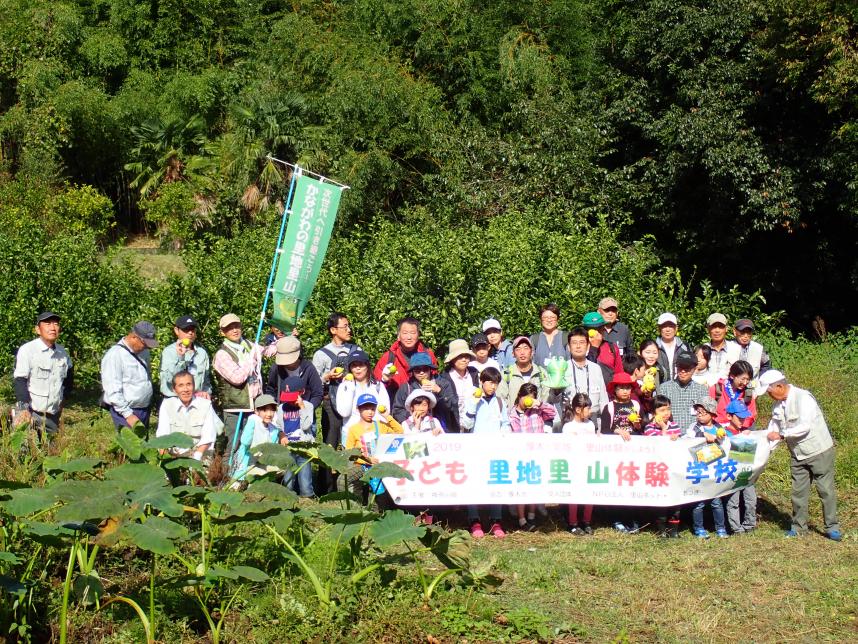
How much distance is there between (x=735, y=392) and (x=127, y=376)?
538cm

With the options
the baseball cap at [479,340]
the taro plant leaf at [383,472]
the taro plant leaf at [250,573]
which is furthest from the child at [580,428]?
the taro plant leaf at [250,573]

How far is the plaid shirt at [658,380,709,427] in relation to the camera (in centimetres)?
891

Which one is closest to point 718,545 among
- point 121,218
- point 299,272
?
point 299,272

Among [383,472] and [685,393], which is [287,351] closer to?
[383,472]

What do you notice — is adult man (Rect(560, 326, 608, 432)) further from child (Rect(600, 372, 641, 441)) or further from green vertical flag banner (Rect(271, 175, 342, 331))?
green vertical flag banner (Rect(271, 175, 342, 331))

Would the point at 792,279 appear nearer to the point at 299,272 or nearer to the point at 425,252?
the point at 425,252

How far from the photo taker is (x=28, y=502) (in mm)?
5723

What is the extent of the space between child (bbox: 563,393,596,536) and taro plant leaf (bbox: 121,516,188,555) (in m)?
3.91

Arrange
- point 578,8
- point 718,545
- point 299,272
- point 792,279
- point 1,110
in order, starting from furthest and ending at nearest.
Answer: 1. point 1,110
2. point 578,8
3. point 792,279
4. point 299,272
5. point 718,545

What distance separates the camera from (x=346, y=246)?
12.8 m

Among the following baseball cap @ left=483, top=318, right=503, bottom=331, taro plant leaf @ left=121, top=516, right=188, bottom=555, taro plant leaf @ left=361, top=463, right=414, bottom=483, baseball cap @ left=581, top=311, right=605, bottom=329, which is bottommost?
taro plant leaf @ left=121, top=516, right=188, bottom=555

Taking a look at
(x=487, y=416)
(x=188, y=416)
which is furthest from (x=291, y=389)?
(x=487, y=416)

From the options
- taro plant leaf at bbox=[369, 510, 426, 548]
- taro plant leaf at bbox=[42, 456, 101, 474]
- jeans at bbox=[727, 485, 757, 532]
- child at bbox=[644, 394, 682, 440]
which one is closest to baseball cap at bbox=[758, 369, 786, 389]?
child at bbox=[644, 394, 682, 440]

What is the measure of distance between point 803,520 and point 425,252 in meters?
4.77
